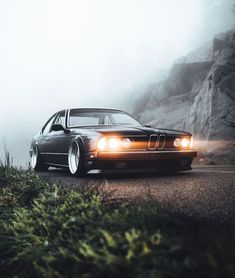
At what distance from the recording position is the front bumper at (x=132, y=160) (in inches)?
257

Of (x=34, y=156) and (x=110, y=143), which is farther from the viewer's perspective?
(x=34, y=156)

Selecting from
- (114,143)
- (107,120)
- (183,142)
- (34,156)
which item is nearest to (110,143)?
(114,143)

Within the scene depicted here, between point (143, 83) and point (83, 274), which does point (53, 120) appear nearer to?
point (83, 274)

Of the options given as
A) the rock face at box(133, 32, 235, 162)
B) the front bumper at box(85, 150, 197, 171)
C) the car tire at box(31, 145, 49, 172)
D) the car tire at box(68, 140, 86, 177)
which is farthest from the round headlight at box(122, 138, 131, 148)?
the rock face at box(133, 32, 235, 162)

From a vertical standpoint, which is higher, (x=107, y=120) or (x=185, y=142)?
(x=107, y=120)

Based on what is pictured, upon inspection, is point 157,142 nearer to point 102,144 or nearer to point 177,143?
point 177,143

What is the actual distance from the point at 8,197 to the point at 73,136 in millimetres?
2266

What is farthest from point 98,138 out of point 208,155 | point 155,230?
point 208,155

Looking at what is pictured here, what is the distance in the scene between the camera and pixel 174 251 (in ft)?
7.89

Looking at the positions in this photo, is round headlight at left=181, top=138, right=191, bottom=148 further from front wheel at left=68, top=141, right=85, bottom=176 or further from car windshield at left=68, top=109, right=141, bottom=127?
front wheel at left=68, top=141, right=85, bottom=176

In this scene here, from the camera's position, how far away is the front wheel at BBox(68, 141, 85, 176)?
22.5ft

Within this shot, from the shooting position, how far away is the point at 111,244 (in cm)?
256

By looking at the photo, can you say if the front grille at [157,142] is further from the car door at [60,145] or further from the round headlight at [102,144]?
the car door at [60,145]

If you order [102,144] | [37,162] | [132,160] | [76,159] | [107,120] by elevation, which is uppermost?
[107,120]
